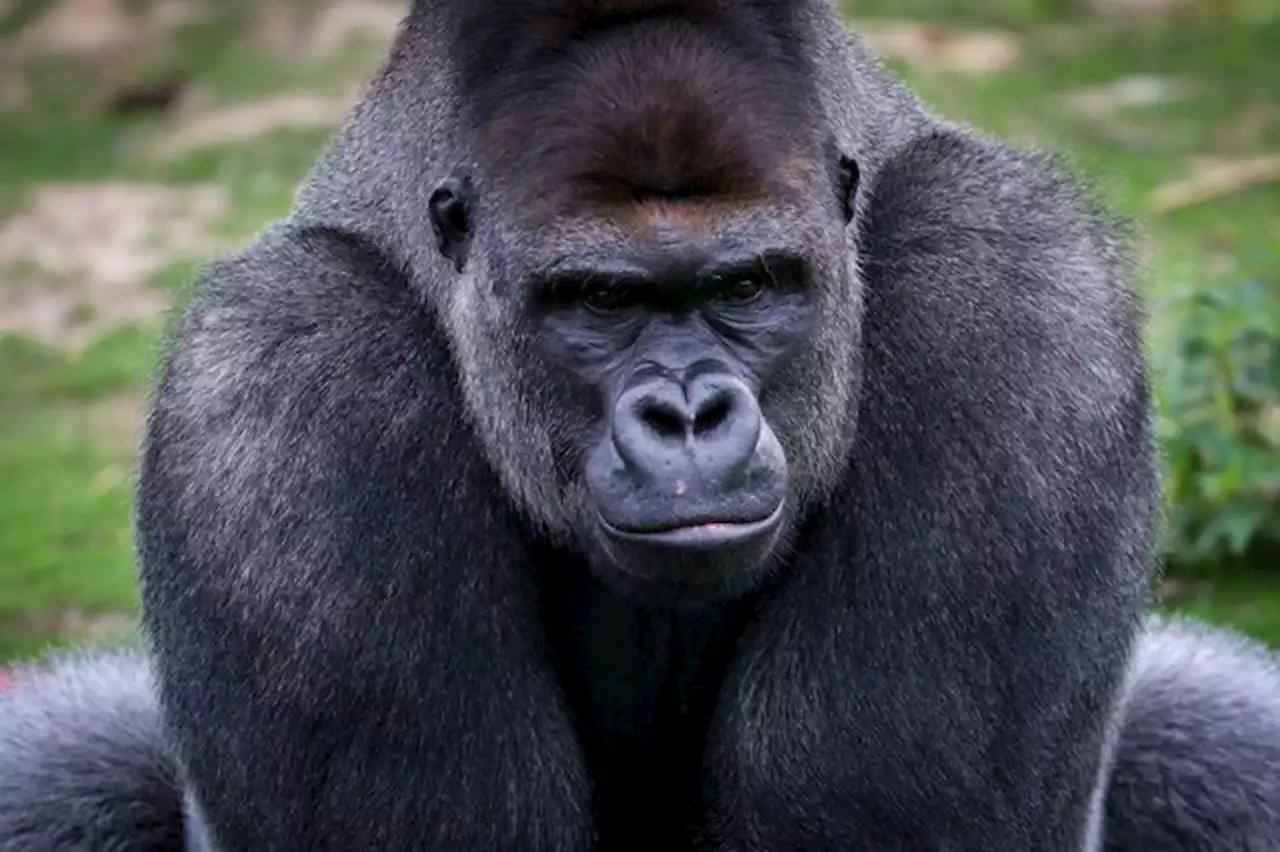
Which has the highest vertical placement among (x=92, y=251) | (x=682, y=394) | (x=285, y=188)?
(x=285, y=188)

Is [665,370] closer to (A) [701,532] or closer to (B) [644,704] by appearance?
(A) [701,532]

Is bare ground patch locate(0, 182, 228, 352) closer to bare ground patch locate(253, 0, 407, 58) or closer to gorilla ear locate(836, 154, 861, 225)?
bare ground patch locate(253, 0, 407, 58)

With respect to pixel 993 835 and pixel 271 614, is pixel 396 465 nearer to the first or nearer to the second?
pixel 271 614

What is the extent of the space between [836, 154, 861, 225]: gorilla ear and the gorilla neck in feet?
2.69

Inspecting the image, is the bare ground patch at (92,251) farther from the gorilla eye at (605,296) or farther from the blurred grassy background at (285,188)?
the gorilla eye at (605,296)

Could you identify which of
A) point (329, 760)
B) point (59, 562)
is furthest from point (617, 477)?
point (59, 562)

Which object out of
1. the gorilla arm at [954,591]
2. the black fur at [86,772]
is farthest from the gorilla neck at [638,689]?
the black fur at [86,772]

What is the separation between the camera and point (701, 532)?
427cm

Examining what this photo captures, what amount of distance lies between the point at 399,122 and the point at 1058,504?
5.03 feet

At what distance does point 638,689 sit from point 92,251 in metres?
7.18

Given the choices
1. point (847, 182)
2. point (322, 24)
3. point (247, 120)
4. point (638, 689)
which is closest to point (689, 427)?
point (847, 182)

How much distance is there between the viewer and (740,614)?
4984 millimetres

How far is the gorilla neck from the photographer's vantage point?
5.02 metres

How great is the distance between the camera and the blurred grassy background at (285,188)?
7.60 meters
